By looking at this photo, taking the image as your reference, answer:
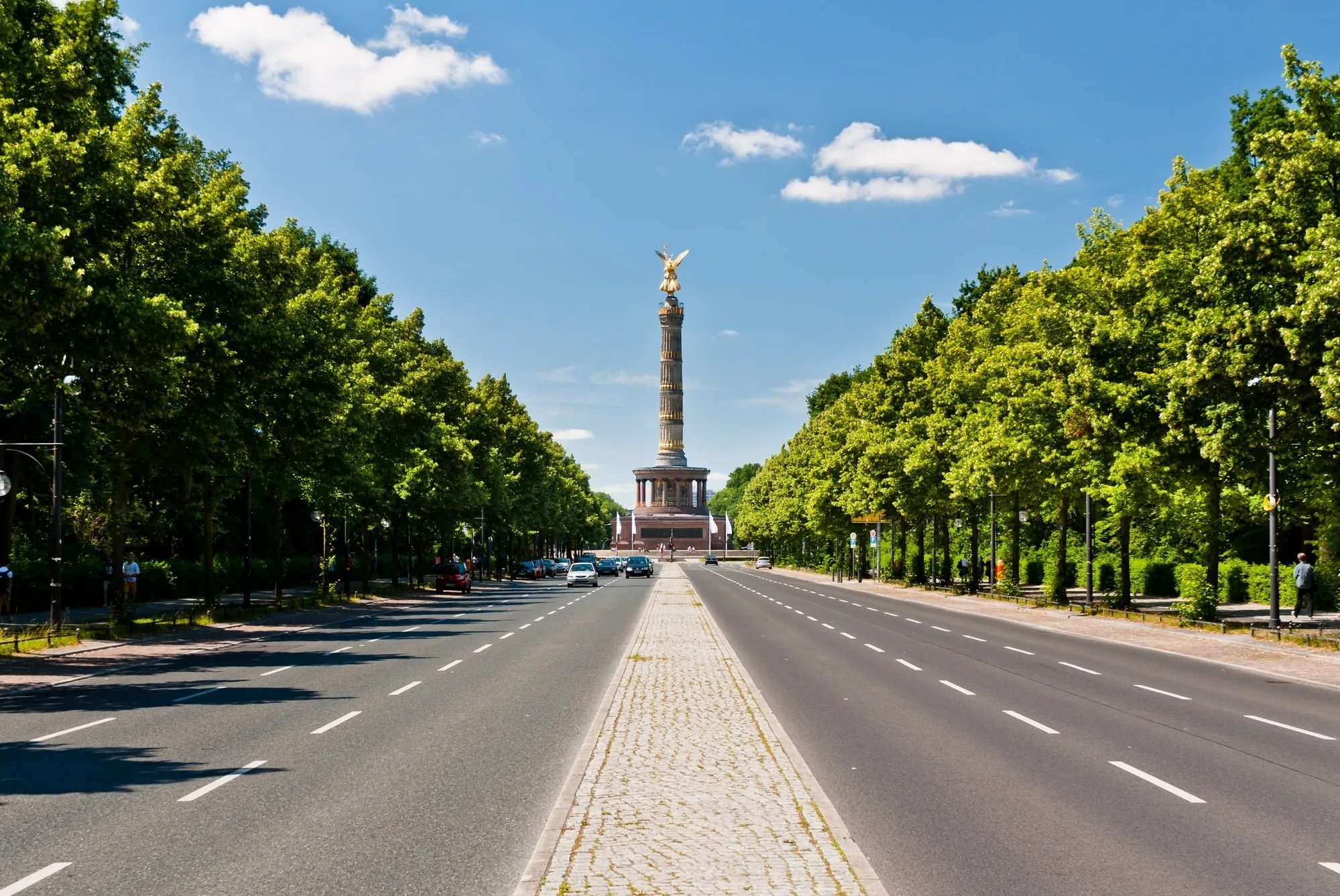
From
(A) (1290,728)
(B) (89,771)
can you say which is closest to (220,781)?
(B) (89,771)

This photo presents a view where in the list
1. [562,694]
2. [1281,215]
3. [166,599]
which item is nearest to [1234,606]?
[1281,215]

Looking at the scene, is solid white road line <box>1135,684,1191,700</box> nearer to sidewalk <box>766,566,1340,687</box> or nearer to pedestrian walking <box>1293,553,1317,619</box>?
sidewalk <box>766,566,1340,687</box>

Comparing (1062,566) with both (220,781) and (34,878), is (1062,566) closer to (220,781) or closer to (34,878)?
(220,781)

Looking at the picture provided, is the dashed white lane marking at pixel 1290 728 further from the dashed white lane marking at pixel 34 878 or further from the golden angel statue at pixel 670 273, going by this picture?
the golden angel statue at pixel 670 273

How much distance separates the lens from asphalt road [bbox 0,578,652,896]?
23.5ft

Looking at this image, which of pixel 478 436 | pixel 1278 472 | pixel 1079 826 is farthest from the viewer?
pixel 478 436

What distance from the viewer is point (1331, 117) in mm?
25781

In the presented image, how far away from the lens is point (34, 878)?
22.8ft

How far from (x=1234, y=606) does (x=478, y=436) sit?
42.4 meters

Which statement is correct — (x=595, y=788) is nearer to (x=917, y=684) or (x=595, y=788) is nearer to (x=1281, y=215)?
(x=917, y=684)

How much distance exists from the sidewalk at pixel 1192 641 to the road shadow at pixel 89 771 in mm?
17600

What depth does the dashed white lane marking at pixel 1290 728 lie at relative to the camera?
509 inches

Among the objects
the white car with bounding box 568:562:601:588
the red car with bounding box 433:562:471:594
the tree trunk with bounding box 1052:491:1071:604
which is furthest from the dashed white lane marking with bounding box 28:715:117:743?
the white car with bounding box 568:562:601:588

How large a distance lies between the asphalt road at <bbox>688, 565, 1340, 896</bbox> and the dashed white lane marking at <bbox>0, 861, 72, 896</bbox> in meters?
1.12
